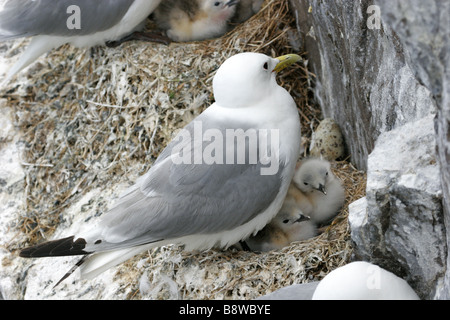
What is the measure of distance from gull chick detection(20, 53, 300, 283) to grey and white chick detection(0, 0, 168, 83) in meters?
1.18

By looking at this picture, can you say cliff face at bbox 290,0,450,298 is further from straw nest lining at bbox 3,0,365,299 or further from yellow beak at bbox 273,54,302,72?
straw nest lining at bbox 3,0,365,299

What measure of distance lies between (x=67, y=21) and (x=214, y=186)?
164cm

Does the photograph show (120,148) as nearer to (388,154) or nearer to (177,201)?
(177,201)

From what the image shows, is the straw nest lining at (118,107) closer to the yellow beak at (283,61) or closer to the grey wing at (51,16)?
the grey wing at (51,16)

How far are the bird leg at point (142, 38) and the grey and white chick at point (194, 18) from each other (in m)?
0.05

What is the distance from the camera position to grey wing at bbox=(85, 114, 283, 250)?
330 centimetres

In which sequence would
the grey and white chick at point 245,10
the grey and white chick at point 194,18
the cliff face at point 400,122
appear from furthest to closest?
the grey and white chick at point 245,10 < the grey and white chick at point 194,18 < the cliff face at point 400,122

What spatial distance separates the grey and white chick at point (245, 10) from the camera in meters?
4.55

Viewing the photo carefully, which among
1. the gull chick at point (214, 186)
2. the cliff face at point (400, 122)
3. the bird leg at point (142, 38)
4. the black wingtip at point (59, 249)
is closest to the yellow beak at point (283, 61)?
the gull chick at point (214, 186)

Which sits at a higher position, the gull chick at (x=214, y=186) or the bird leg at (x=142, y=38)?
the bird leg at (x=142, y=38)

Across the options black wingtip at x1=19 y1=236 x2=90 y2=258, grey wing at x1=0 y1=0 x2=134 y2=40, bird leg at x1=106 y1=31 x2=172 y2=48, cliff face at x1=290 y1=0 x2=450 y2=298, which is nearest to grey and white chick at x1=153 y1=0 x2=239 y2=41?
bird leg at x1=106 y1=31 x2=172 y2=48

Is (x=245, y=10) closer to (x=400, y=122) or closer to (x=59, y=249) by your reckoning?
(x=400, y=122)

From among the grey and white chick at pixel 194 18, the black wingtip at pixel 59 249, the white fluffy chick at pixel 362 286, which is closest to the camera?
the white fluffy chick at pixel 362 286
